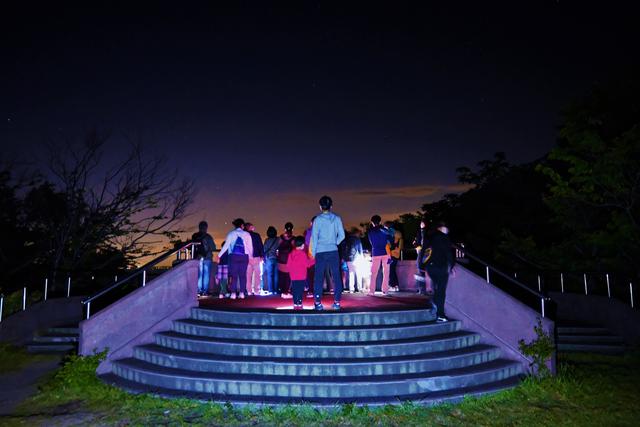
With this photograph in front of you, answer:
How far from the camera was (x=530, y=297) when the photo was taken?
16281mm

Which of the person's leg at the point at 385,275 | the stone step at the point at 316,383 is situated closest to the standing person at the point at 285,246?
the person's leg at the point at 385,275

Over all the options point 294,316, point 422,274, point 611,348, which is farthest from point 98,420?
point 611,348

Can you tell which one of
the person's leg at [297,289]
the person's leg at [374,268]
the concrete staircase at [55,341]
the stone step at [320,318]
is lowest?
the concrete staircase at [55,341]

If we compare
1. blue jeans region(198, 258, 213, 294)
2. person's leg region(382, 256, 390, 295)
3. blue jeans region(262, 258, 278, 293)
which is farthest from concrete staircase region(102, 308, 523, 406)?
blue jeans region(262, 258, 278, 293)

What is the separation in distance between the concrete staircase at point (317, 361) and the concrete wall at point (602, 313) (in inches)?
190

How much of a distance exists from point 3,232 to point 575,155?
20.8 metres

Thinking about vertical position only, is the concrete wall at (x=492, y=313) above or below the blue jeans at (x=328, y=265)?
below

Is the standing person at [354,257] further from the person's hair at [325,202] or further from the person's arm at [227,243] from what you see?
the person's hair at [325,202]

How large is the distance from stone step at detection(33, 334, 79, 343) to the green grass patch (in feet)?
1.44

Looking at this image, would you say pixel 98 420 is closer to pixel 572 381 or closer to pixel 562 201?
pixel 572 381

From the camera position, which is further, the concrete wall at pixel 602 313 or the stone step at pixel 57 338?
the stone step at pixel 57 338

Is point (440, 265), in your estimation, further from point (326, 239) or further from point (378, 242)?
point (378, 242)

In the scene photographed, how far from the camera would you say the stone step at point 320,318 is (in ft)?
27.4

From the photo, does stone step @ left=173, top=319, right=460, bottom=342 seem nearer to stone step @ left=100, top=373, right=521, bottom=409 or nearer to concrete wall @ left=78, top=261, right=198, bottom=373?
concrete wall @ left=78, top=261, right=198, bottom=373
